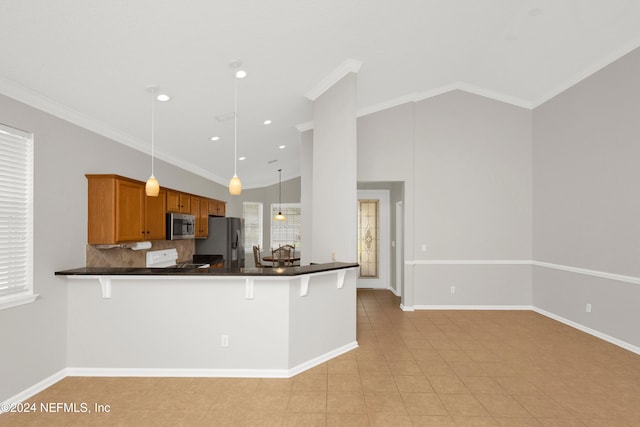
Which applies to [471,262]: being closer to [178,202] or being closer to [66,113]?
[178,202]

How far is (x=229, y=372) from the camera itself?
334cm

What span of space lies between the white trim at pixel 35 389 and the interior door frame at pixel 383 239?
6.06 metres

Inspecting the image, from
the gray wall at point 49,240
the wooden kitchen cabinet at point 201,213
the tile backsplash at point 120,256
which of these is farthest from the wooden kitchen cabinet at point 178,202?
the gray wall at point 49,240

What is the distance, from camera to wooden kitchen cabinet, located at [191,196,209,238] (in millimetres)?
6092

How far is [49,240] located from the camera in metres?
3.16

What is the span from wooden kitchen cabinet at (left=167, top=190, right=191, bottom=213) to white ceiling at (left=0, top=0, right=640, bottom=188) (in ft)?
2.26

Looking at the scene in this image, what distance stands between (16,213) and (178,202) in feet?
8.44

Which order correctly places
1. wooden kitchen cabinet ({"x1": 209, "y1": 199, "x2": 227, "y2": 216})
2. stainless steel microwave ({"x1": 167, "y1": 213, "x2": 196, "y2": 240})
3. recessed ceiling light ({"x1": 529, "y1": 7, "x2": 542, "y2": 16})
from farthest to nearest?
wooden kitchen cabinet ({"x1": 209, "y1": 199, "x2": 227, "y2": 216}), stainless steel microwave ({"x1": 167, "y1": 213, "x2": 196, "y2": 240}), recessed ceiling light ({"x1": 529, "y1": 7, "x2": 542, "y2": 16})

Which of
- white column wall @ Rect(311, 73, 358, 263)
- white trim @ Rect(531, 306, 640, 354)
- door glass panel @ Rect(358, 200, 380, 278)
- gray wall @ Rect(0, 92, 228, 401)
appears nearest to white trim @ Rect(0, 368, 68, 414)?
gray wall @ Rect(0, 92, 228, 401)

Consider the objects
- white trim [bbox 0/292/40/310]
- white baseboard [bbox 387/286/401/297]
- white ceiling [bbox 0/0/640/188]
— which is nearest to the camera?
white ceiling [bbox 0/0/640/188]

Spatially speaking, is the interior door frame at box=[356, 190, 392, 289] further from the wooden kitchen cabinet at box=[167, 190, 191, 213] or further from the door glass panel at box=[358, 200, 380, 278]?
the wooden kitchen cabinet at box=[167, 190, 191, 213]

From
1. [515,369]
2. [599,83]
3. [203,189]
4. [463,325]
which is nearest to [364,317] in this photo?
[463,325]

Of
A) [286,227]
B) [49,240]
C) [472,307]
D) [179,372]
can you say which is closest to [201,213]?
[49,240]

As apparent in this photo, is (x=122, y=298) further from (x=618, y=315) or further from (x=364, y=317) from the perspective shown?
(x=618, y=315)
